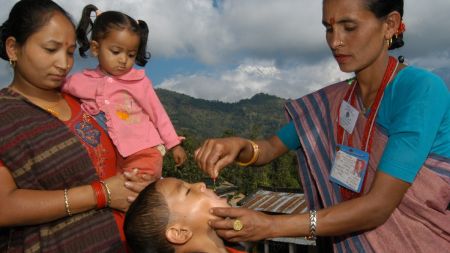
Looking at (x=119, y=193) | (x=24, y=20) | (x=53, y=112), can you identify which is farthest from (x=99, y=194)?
(x=24, y=20)

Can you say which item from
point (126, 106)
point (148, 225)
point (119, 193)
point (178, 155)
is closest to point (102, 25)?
point (126, 106)

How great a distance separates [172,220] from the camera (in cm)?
264

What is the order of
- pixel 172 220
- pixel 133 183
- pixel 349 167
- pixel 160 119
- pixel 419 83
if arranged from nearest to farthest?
pixel 419 83 < pixel 172 220 < pixel 133 183 < pixel 349 167 < pixel 160 119

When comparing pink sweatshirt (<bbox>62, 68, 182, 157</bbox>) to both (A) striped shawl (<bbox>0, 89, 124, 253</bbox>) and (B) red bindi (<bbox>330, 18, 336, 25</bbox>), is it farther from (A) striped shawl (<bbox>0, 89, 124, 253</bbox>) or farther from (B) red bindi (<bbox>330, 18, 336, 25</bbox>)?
(B) red bindi (<bbox>330, 18, 336, 25</bbox>)

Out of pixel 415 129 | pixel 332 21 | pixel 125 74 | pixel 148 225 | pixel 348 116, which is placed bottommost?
pixel 148 225

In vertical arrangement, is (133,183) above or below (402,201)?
above

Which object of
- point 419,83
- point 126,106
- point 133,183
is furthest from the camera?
point 126,106

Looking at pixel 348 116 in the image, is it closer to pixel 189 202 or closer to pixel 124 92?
pixel 189 202

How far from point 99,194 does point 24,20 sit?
3.71 ft

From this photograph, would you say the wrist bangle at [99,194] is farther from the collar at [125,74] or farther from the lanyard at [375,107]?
the lanyard at [375,107]

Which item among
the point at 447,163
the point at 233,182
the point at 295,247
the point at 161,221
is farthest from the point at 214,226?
the point at 233,182

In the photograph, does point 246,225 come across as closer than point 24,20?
Yes

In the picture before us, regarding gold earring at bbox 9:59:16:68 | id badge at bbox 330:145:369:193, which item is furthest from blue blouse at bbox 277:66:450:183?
gold earring at bbox 9:59:16:68

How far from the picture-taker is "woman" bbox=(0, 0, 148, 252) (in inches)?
97.7
